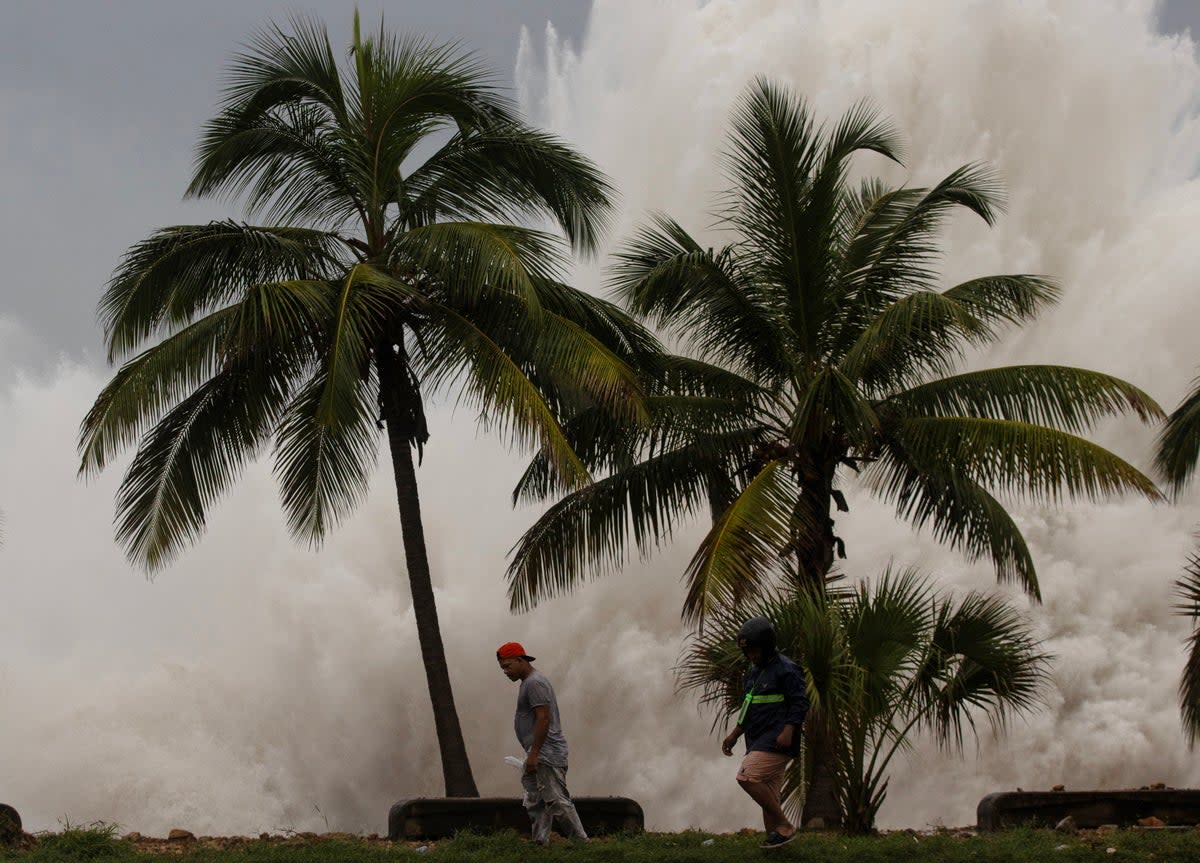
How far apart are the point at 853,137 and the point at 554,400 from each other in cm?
509

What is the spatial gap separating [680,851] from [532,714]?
1.56m

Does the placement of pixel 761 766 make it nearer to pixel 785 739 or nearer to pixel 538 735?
pixel 785 739

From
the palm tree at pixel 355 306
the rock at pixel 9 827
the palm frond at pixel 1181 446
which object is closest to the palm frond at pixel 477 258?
the palm tree at pixel 355 306

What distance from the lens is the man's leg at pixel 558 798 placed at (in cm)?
1149

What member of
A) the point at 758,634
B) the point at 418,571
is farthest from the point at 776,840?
the point at 418,571

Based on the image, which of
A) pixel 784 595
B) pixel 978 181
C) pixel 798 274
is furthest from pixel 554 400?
pixel 978 181

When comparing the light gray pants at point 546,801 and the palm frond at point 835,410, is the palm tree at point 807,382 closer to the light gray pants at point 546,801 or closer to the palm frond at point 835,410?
the palm frond at point 835,410

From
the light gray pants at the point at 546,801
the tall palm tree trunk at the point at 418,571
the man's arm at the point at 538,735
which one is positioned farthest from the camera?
the tall palm tree trunk at the point at 418,571

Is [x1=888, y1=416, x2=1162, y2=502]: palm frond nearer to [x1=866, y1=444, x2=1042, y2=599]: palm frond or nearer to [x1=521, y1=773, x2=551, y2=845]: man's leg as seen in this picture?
[x1=866, y1=444, x2=1042, y2=599]: palm frond

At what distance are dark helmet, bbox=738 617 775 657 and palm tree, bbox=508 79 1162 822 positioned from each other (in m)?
5.90

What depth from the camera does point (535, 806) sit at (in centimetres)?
1155

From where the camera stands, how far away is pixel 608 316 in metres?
17.9

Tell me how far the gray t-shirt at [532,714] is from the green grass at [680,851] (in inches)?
27.8

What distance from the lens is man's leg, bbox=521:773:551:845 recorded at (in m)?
11.5
